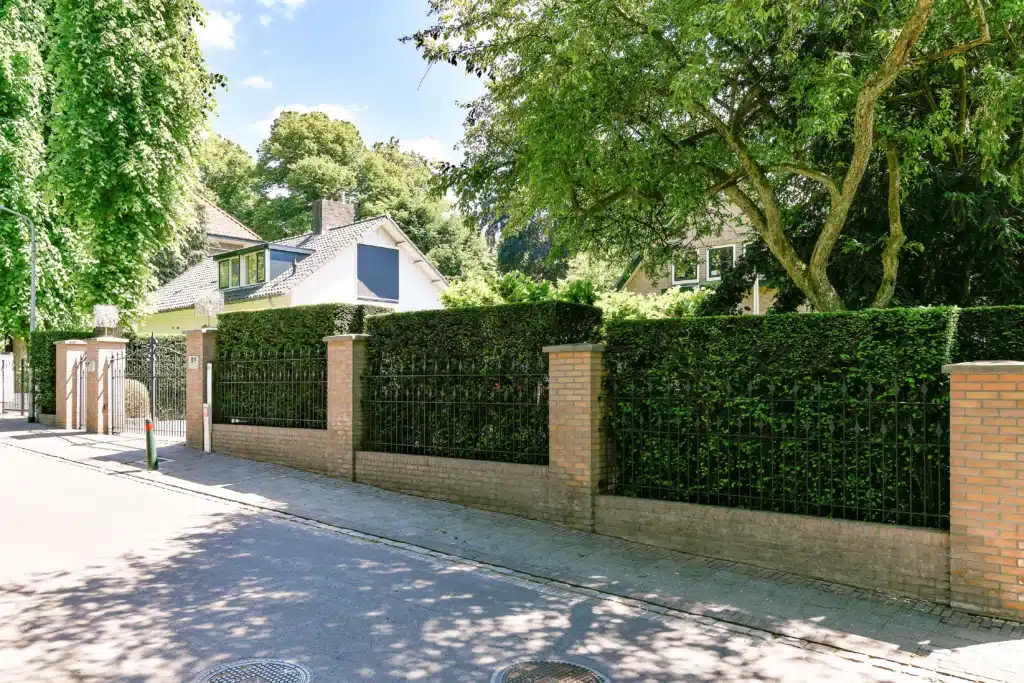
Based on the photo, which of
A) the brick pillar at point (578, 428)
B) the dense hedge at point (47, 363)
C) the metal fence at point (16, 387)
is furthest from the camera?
the metal fence at point (16, 387)

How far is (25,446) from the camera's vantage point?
1623 centimetres

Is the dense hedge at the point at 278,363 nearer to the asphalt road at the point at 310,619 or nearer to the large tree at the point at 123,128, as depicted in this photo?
the asphalt road at the point at 310,619

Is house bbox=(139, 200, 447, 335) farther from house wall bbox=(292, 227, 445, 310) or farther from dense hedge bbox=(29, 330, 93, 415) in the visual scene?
dense hedge bbox=(29, 330, 93, 415)

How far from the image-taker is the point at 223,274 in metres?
32.5

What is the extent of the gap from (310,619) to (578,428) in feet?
12.5

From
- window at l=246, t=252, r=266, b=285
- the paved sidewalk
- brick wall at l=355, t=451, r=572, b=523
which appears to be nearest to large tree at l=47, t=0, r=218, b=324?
window at l=246, t=252, r=266, b=285

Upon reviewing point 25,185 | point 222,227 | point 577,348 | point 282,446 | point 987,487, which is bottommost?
point 282,446

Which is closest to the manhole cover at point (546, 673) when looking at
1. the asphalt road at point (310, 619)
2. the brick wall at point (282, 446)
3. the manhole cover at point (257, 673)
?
the asphalt road at point (310, 619)

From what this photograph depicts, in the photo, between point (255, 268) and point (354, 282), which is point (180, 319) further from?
point (354, 282)

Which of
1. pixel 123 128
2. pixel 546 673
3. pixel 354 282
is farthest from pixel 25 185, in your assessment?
pixel 546 673

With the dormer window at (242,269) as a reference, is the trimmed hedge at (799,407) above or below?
below

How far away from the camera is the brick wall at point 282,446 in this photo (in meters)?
11.6

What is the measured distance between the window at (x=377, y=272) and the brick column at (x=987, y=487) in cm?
2756

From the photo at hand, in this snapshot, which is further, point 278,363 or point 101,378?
point 101,378
